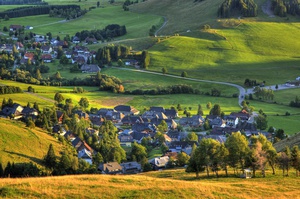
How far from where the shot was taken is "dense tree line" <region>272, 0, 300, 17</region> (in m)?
180

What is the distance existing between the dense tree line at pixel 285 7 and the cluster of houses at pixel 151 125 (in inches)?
3810

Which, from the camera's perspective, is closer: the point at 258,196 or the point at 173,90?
the point at 258,196

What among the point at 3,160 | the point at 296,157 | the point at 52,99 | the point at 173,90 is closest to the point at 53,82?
the point at 52,99

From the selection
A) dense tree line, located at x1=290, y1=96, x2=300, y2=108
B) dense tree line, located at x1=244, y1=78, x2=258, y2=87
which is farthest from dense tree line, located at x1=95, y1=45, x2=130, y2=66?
dense tree line, located at x1=290, y1=96, x2=300, y2=108

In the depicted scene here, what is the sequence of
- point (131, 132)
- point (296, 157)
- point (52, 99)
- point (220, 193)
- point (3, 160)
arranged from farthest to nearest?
1. point (52, 99)
2. point (131, 132)
3. point (3, 160)
4. point (296, 157)
5. point (220, 193)

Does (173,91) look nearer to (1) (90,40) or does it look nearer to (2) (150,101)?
(2) (150,101)

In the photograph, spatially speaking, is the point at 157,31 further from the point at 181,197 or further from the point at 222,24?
the point at 181,197

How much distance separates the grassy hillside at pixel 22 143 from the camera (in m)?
54.6

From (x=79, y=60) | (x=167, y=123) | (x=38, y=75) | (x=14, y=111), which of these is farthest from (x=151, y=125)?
(x=79, y=60)

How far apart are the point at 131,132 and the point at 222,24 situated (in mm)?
94985

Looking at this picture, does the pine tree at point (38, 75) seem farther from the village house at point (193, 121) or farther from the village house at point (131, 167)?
the village house at point (131, 167)

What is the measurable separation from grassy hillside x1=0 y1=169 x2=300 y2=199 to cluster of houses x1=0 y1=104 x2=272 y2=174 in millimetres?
27580

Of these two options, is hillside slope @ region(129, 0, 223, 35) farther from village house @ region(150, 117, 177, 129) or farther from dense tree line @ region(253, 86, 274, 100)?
village house @ region(150, 117, 177, 129)

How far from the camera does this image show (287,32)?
166000 millimetres
